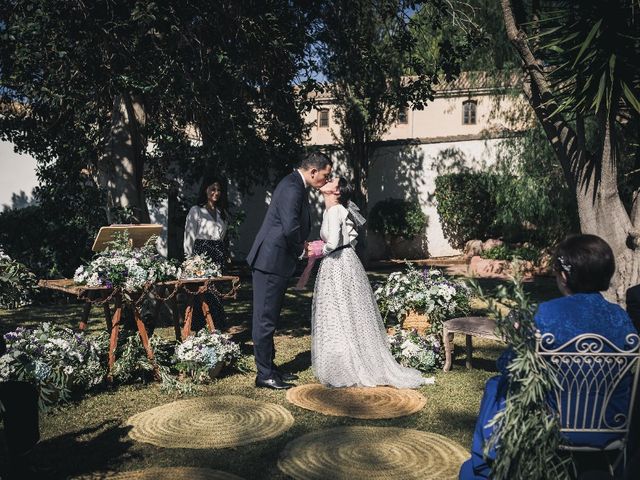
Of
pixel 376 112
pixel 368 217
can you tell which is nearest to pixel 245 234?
pixel 368 217

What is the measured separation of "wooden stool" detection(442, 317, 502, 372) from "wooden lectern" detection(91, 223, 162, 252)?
A: 3097mm

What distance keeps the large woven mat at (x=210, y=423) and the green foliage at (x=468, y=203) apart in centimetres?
1378

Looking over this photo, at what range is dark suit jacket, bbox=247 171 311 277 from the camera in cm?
590

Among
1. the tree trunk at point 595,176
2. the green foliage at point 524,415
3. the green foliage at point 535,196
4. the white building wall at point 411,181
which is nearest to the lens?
the green foliage at point 524,415

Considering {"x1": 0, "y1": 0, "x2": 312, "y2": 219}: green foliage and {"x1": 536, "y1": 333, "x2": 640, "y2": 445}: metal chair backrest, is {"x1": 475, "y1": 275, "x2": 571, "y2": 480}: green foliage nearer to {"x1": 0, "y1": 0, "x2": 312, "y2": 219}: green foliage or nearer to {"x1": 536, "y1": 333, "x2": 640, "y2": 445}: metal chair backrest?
{"x1": 536, "y1": 333, "x2": 640, "y2": 445}: metal chair backrest

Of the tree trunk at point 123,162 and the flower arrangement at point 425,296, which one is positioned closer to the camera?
the flower arrangement at point 425,296

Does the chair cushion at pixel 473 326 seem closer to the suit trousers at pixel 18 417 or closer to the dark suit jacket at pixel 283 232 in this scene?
the dark suit jacket at pixel 283 232

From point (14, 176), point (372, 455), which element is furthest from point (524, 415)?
point (14, 176)

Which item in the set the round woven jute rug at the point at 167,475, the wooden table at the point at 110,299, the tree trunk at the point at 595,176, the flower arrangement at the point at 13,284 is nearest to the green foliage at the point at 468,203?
the tree trunk at the point at 595,176

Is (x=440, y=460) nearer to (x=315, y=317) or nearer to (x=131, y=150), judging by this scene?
(x=315, y=317)

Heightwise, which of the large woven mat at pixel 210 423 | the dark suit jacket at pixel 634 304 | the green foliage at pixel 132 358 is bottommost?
the large woven mat at pixel 210 423

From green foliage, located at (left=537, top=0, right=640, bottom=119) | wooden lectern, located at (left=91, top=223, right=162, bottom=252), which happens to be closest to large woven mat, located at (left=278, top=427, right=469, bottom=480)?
wooden lectern, located at (left=91, top=223, right=162, bottom=252)

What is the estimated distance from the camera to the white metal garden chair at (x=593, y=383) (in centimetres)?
264

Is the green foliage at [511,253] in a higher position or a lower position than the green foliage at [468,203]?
lower
